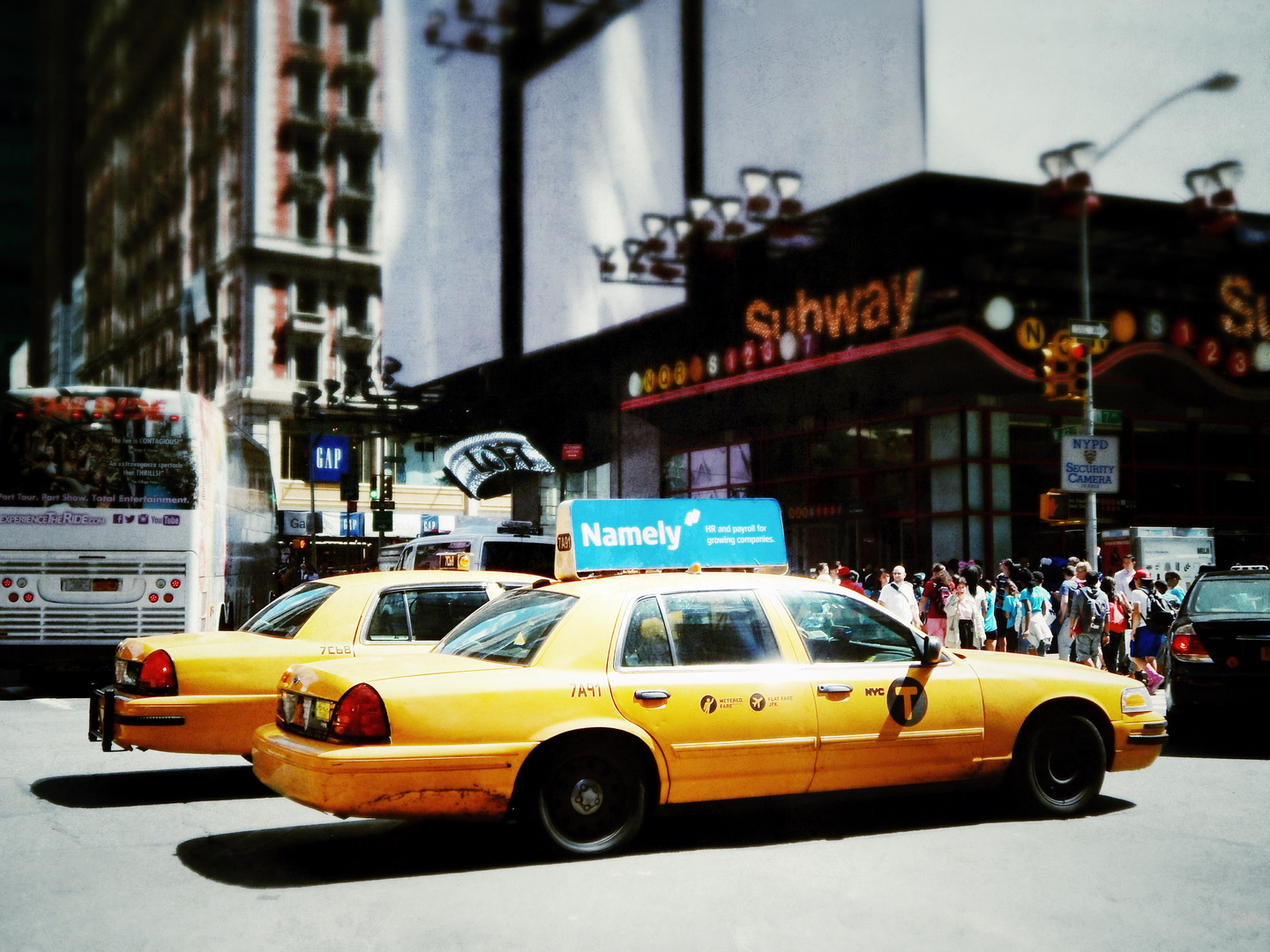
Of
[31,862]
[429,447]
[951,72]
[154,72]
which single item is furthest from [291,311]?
[31,862]

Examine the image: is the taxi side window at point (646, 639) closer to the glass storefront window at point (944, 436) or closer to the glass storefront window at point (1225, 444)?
the glass storefront window at point (944, 436)

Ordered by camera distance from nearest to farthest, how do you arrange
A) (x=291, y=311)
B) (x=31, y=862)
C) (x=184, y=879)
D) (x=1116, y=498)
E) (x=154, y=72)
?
1. (x=184, y=879)
2. (x=31, y=862)
3. (x=1116, y=498)
4. (x=291, y=311)
5. (x=154, y=72)

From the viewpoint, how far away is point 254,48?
206 feet

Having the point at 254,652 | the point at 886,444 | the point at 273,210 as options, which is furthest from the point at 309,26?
the point at 254,652

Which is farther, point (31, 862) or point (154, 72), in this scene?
point (154, 72)

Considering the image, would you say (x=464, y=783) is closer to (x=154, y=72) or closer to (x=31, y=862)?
(x=31, y=862)

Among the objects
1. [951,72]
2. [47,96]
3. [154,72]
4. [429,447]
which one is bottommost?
[429,447]

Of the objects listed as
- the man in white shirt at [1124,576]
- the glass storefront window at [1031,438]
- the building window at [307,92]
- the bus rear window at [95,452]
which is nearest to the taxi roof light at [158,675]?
the bus rear window at [95,452]

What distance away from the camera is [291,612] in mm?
8648

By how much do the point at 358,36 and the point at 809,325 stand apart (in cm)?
4734

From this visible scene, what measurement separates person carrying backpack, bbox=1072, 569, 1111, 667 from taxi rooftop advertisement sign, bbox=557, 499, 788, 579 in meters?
6.78

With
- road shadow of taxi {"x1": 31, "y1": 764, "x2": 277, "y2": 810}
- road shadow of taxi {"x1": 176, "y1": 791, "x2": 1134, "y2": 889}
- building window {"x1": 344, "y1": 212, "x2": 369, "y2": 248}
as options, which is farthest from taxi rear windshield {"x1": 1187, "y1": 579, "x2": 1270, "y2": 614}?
building window {"x1": 344, "y1": 212, "x2": 369, "y2": 248}

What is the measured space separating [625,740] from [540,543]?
33.7 ft

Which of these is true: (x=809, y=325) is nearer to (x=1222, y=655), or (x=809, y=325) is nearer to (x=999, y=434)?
(x=999, y=434)
